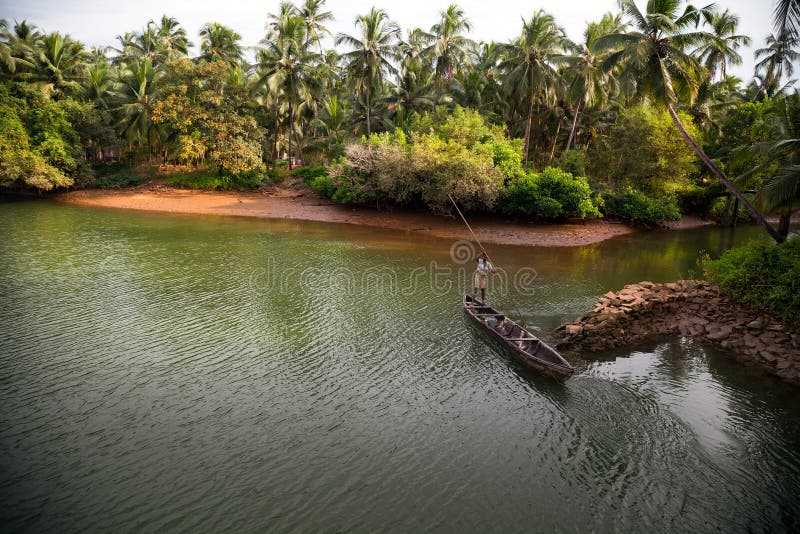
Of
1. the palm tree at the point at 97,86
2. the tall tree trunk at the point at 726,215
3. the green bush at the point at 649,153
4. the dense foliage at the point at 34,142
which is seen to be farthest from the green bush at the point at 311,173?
the tall tree trunk at the point at 726,215

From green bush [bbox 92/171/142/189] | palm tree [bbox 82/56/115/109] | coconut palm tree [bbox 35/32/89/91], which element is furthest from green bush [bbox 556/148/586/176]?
coconut palm tree [bbox 35/32/89/91]

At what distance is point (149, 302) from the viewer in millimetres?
17281

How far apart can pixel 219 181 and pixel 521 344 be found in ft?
123

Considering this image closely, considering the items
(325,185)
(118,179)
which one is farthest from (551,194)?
(118,179)

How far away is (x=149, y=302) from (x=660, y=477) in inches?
657

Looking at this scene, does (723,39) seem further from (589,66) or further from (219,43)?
(219,43)

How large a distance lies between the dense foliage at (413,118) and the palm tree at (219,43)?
0.14 metres

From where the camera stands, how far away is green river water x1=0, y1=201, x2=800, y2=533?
8078 mm

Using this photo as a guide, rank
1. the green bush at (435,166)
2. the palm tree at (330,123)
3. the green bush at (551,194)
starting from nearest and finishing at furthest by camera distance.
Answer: the green bush at (435,166), the green bush at (551,194), the palm tree at (330,123)

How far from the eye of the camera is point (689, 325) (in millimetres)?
16078

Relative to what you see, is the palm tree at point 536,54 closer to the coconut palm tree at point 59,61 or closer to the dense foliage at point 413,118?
the dense foliage at point 413,118

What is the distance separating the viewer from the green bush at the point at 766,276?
45.6 ft

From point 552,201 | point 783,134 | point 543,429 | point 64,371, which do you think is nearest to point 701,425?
point 543,429

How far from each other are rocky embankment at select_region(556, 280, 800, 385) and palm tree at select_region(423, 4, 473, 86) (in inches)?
1197
